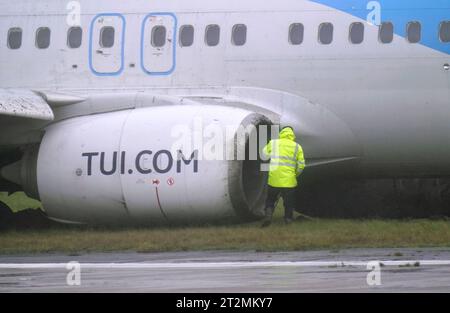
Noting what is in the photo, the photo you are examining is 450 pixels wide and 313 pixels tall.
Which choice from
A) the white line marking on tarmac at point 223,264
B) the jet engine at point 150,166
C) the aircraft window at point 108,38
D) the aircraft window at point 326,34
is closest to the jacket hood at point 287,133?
the jet engine at point 150,166

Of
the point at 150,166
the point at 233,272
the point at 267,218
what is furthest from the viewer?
the point at 267,218

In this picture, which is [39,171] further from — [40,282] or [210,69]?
[40,282]

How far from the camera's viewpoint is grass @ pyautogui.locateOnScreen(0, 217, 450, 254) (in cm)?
1415

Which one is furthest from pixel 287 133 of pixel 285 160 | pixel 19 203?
pixel 19 203

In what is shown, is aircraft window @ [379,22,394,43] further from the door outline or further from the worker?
the door outline

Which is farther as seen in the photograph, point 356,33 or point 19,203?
point 19,203

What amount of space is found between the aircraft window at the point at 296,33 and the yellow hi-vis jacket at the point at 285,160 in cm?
123

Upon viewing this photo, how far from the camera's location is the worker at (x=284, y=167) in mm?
16969

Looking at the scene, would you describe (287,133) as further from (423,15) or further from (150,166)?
(423,15)

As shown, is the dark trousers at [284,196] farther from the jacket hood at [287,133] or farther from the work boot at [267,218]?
the jacket hood at [287,133]

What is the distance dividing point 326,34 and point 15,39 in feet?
14.8

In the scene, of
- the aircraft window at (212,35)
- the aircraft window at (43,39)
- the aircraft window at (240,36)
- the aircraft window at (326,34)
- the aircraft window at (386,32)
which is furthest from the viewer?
the aircraft window at (43,39)

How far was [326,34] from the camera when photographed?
17266mm
